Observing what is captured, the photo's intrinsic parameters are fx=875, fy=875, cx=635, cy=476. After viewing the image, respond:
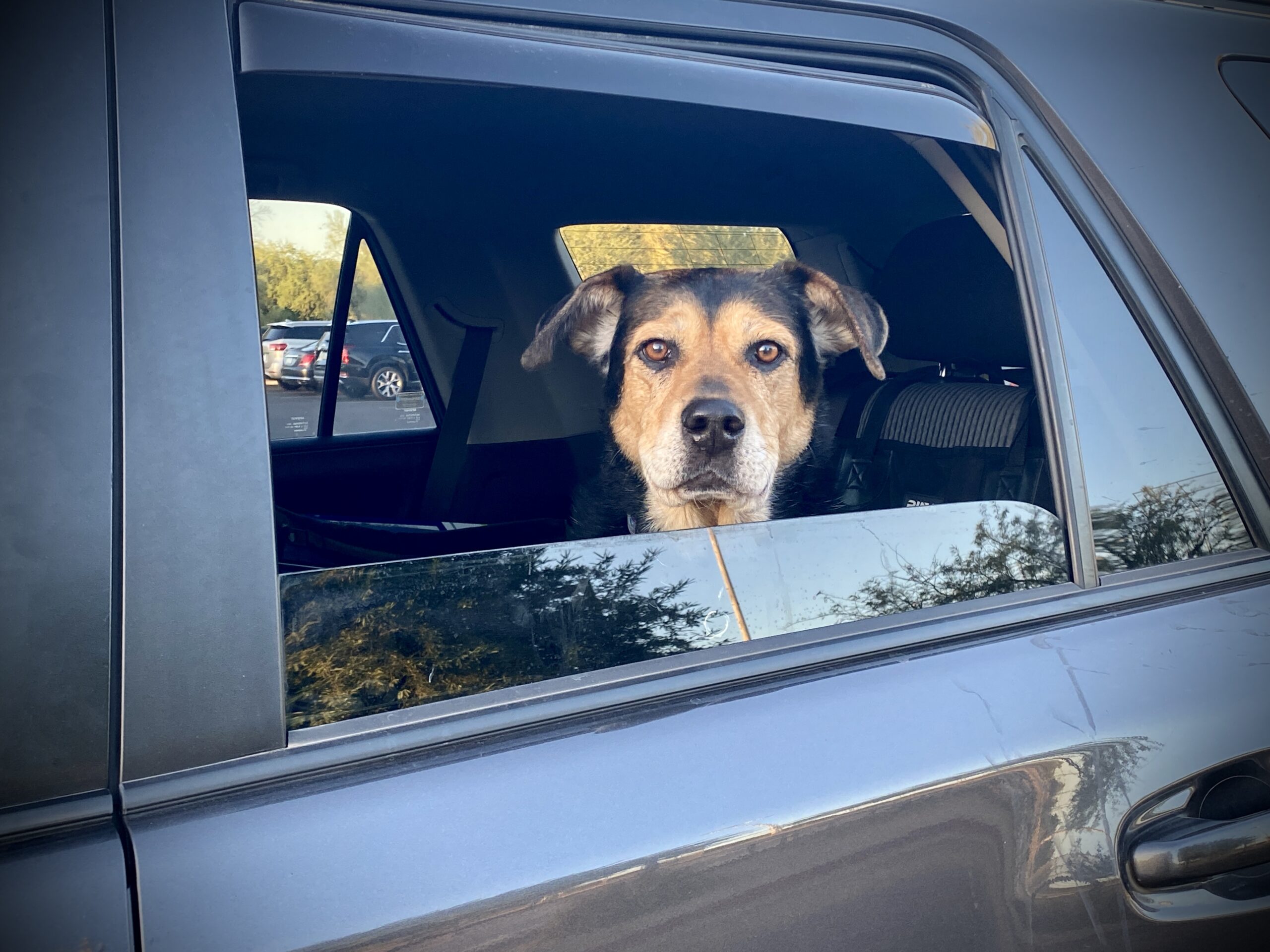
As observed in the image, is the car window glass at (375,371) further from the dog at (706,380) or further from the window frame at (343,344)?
the dog at (706,380)

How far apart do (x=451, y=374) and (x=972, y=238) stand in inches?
69.6

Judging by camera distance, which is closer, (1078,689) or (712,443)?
(1078,689)

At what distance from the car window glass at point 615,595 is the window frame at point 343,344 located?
1147mm

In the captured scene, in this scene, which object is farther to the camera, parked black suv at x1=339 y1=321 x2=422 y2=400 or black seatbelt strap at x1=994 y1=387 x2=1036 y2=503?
parked black suv at x1=339 y1=321 x2=422 y2=400

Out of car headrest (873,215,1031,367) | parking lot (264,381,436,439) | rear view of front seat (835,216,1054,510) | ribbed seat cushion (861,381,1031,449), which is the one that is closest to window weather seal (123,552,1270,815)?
rear view of front seat (835,216,1054,510)

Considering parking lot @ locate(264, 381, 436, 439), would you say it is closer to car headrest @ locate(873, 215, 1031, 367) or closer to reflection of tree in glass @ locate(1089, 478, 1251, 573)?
reflection of tree in glass @ locate(1089, 478, 1251, 573)

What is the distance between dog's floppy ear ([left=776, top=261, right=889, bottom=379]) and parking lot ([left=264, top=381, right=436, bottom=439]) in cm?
135

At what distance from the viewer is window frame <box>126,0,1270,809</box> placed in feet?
2.77

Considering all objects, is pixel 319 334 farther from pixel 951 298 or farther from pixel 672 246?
pixel 951 298

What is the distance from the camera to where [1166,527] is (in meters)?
1.41

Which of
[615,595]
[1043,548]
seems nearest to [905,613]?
[1043,548]

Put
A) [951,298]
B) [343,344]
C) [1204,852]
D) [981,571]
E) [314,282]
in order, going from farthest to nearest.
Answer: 1. [951,298]
2. [343,344]
3. [314,282]
4. [981,571]
5. [1204,852]

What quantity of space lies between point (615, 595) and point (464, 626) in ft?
0.61

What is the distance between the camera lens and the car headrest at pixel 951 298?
2.31m
